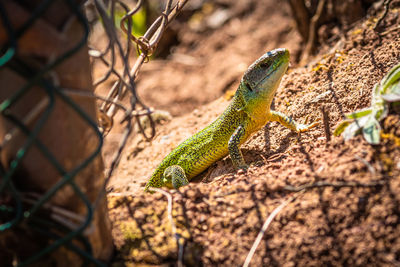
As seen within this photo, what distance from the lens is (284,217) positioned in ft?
6.23

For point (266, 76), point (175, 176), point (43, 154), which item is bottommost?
point (43, 154)

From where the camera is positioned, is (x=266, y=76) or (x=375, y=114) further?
(x=266, y=76)

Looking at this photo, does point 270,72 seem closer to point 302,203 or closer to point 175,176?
point 175,176

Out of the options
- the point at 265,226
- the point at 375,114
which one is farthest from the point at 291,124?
the point at 265,226

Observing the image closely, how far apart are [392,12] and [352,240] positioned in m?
3.40

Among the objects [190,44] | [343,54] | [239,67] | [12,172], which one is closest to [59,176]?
[12,172]

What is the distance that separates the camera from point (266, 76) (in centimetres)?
358

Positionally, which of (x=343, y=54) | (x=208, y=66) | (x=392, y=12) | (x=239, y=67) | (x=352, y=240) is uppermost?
(x=208, y=66)

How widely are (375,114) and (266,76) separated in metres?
1.59

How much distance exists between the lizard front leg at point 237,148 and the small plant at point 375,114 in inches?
45.1

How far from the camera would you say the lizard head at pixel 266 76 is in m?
3.52

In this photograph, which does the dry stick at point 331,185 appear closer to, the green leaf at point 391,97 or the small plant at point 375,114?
the small plant at point 375,114

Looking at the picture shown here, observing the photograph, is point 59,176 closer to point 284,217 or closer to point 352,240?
point 284,217

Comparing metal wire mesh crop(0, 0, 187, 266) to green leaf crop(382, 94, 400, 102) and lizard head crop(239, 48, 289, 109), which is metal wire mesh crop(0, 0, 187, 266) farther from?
lizard head crop(239, 48, 289, 109)
